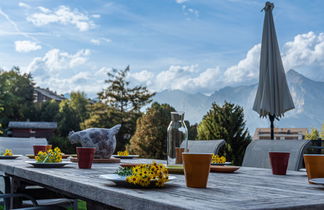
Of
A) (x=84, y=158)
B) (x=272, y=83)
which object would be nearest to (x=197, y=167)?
(x=84, y=158)

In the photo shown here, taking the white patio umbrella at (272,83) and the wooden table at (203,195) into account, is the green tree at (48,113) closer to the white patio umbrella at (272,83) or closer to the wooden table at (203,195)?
the white patio umbrella at (272,83)

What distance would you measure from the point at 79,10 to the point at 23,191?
6126 cm

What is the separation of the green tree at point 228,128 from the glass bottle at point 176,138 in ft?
27.4

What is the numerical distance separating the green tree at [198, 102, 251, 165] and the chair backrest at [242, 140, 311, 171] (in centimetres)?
727

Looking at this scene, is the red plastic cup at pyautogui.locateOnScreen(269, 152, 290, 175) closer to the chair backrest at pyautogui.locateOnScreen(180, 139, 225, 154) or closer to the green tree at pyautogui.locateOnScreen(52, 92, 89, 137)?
the chair backrest at pyautogui.locateOnScreen(180, 139, 225, 154)

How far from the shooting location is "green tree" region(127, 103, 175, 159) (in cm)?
1861

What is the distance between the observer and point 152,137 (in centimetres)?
1861

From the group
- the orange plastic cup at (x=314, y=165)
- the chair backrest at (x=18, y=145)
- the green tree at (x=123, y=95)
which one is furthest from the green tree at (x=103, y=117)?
the orange plastic cup at (x=314, y=165)

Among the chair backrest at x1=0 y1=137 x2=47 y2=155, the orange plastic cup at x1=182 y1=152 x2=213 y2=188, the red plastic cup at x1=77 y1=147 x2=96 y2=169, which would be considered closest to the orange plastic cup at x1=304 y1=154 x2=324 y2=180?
the orange plastic cup at x1=182 y1=152 x2=213 y2=188

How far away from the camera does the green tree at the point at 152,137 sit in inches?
733

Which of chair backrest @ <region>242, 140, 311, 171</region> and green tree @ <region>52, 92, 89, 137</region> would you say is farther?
green tree @ <region>52, 92, 89, 137</region>

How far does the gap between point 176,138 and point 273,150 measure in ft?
3.61

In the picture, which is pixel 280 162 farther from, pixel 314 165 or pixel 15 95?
pixel 15 95

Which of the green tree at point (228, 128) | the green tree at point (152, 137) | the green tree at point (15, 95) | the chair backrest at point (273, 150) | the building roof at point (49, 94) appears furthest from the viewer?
the building roof at point (49, 94)
